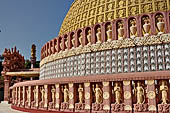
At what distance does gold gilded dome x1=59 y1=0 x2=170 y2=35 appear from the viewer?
12859 mm

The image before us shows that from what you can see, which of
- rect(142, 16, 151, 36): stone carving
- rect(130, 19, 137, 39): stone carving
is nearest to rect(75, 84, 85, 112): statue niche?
rect(130, 19, 137, 39): stone carving

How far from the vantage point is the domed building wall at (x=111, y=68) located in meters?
6.11

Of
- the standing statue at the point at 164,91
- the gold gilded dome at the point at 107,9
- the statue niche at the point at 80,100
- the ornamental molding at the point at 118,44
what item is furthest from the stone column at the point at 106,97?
the gold gilded dome at the point at 107,9

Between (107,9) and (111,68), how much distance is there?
20.4ft

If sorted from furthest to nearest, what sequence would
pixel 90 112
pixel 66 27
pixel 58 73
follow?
pixel 66 27
pixel 58 73
pixel 90 112

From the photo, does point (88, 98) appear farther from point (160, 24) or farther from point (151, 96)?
point (160, 24)

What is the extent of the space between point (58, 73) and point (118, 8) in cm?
608

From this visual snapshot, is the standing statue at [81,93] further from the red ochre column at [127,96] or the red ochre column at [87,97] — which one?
the red ochre column at [127,96]

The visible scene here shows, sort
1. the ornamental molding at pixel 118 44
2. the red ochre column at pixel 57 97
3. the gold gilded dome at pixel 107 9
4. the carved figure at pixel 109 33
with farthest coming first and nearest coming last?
the gold gilded dome at pixel 107 9 < the carved figure at pixel 109 33 < the ornamental molding at pixel 118 44 < the red ochre column at pixel 57 97

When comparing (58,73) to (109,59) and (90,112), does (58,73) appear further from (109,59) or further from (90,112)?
(90,112)

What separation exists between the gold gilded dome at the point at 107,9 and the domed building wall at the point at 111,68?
0.31 feet

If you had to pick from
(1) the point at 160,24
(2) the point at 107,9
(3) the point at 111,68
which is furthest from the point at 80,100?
(2) the point at 107,9

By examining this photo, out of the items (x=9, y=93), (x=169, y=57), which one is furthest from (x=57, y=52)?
(x=9, y=93)

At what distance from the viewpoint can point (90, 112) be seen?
6.79 meters
